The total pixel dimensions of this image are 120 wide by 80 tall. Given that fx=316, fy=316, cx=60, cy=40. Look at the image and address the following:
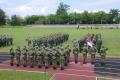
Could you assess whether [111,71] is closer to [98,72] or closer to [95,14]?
[98,72]

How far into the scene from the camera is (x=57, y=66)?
18.2 metres

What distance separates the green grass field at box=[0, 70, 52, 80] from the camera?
15.4 meters

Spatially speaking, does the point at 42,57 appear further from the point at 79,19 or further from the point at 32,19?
the point at 32,19

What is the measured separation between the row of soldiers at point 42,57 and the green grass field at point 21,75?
60.6 inches

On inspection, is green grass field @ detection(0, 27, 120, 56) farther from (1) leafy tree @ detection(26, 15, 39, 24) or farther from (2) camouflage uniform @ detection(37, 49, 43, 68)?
(1) leafy tree @ detection(26, 15, 39, 24)

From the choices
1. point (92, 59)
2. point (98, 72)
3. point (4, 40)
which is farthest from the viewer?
point (4, 40)

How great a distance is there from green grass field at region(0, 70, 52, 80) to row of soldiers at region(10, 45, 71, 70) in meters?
1.54

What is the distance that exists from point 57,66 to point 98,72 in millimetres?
2646

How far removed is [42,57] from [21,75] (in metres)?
2.44

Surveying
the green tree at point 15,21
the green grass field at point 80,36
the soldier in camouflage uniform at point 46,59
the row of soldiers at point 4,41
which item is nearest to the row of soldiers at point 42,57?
the soldier in camouflage uniform at point 46,59

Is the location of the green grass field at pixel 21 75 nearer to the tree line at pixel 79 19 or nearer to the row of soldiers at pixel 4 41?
the row of soldiers at pixel 4 41

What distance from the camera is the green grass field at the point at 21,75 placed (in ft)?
50.5

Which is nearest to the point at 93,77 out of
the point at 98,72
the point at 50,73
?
the point at 98,72

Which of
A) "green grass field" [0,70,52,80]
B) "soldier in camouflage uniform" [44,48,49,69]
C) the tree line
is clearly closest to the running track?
"soldier in camouflage uniform" [44,48,49,69]
